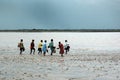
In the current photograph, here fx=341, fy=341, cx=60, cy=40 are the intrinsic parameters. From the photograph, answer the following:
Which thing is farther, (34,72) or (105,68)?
(105,68)

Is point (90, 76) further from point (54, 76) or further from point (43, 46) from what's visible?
point (43, 46)

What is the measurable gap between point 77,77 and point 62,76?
2.89 feet

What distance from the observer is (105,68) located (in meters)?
23.3

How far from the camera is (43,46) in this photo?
1340 inches

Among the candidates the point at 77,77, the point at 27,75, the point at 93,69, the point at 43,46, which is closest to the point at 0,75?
the point at 27,75

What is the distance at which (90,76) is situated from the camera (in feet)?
63.6

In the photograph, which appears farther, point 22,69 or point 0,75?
point 22,69

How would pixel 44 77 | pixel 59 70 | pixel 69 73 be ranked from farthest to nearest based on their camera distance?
pixel 59 70
pixel 69 73
pixel 44 77

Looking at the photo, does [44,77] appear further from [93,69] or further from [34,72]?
→ [93,69]

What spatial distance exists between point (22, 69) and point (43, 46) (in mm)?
11953

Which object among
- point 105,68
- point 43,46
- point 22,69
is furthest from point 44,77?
point 43,46

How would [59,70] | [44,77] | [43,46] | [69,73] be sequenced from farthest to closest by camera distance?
1. [43,46]
2. [59,70]
3. [69,73]
4. [44,77]

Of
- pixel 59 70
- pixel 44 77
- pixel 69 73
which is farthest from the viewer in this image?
pixel 59 70

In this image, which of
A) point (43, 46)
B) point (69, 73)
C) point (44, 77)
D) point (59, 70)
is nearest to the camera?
point (44, 77)
